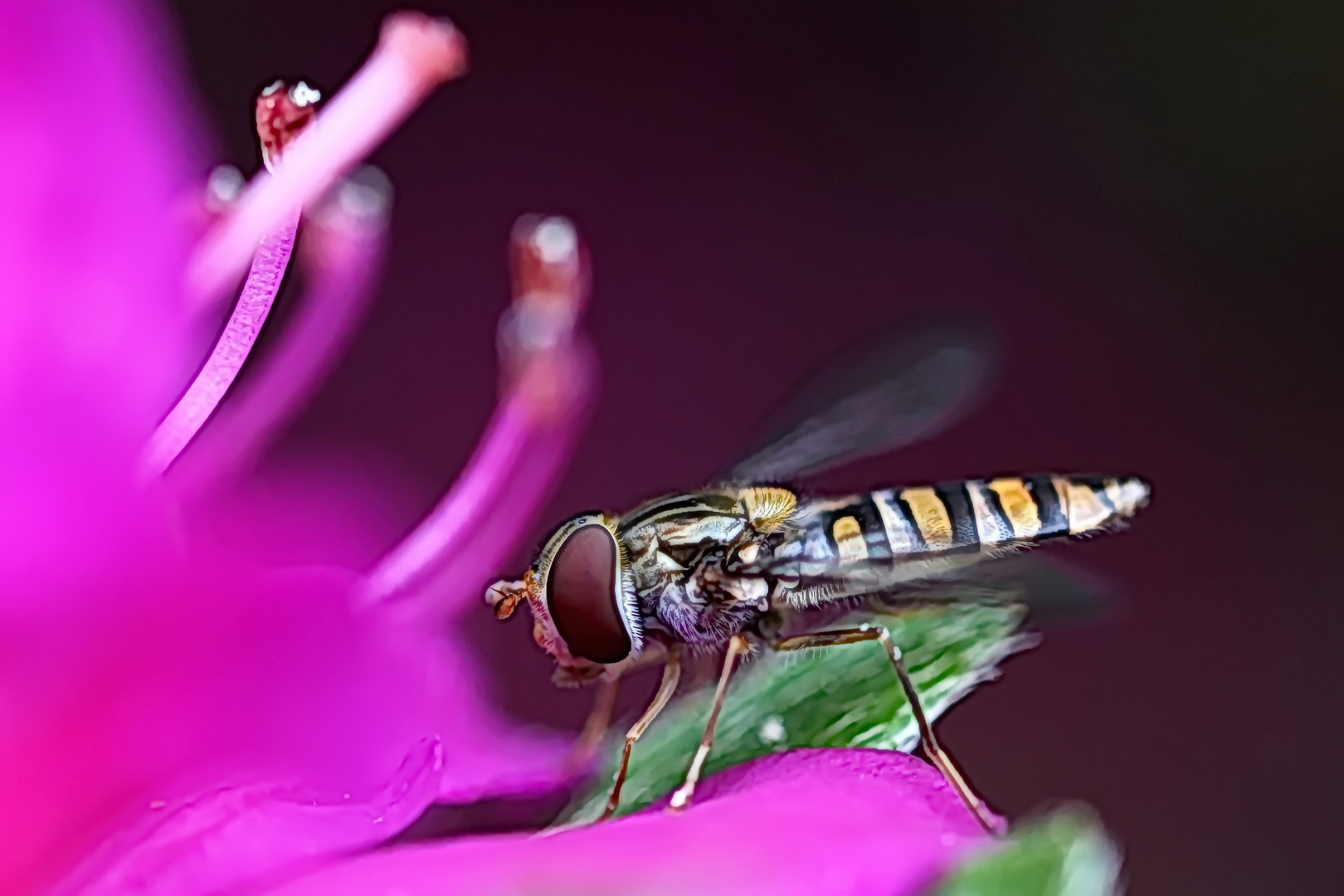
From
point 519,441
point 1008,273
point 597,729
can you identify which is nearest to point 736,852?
point 597,729

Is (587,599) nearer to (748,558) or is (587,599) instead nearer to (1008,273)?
(748,558)

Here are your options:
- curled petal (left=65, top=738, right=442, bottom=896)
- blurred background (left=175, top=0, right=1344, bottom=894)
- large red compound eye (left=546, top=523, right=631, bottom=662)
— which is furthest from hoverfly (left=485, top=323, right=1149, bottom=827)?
blurred background (left=175, top=0, right=1344, bottom=894)

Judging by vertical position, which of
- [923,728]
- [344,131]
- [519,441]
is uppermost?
[344,131]

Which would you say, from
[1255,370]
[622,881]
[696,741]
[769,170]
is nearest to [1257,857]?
[1255,370]

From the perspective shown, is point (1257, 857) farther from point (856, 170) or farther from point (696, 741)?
point (696, 741)

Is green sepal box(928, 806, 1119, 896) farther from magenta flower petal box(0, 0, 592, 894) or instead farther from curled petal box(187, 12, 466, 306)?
curled petal box(187, 12, 466, 306)

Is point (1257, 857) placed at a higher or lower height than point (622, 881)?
lower

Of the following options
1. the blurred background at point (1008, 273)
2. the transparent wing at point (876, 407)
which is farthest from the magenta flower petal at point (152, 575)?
the blurred background at point (1008, 273)

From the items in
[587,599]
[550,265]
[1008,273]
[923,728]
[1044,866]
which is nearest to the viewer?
[1044,866]
